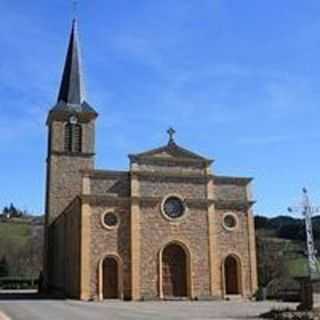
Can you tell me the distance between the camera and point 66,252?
137 ft

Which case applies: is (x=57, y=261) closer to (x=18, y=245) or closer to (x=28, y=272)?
(x=28, y=272)

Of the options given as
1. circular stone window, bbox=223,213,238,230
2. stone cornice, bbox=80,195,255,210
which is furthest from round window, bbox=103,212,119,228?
circular stone window, bbox=223,213,238,230

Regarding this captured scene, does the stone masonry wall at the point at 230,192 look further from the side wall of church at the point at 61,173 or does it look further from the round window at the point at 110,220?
the side wall of church at the point at 61,173

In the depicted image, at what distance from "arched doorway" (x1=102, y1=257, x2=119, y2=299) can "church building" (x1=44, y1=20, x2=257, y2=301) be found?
63 mm

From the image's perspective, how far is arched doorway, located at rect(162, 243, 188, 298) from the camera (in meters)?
38.0

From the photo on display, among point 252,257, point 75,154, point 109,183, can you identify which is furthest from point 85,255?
point 75,154

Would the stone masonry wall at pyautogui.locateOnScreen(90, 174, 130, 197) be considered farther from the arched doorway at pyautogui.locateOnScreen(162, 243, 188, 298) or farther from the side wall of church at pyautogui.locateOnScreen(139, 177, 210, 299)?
the arched doorway at pyautogui.locateOnScreen(162, 243, 188, 298)

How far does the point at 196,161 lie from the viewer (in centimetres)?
4050

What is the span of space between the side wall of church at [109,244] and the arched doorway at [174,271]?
2.63 metres

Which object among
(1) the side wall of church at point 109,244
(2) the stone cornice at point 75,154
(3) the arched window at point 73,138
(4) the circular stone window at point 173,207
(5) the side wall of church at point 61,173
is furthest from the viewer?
(3) the arched window at point 73,138

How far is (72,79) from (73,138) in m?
6.36

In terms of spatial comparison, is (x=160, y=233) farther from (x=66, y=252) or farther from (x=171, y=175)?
(x=66, y=252)

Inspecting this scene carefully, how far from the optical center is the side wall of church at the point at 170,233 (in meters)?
37.5

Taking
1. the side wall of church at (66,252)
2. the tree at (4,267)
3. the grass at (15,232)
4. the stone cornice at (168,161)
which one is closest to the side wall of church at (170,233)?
the stone cornice at (168,161)
